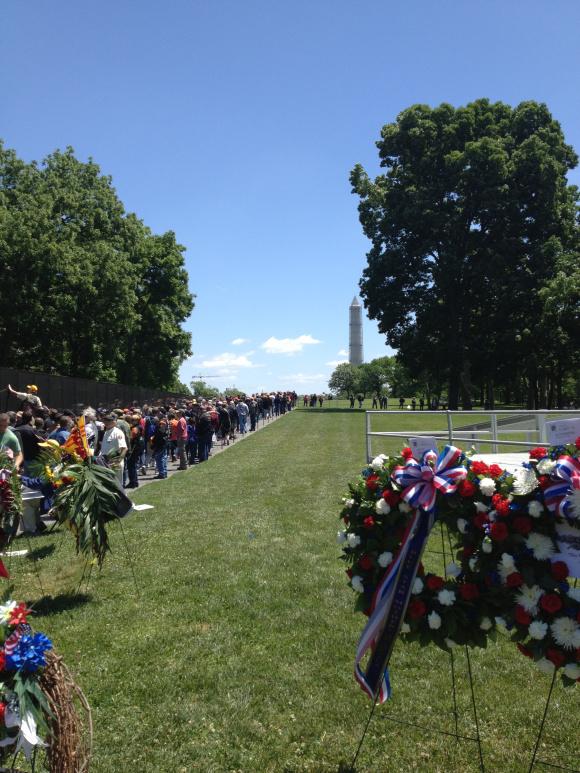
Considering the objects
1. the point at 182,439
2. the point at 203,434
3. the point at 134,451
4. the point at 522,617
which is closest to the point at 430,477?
the point at 522,617

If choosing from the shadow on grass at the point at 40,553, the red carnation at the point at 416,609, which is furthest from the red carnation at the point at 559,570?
the shadow on grass at the point at 40,553

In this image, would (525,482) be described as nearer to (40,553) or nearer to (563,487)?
(563,487)

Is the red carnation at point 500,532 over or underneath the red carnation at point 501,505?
underneath

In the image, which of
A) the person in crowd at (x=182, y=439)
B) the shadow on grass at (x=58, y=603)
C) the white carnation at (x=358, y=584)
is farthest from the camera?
the person in crowd at (x=182, y=439)

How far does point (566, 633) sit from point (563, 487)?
30.7 inches

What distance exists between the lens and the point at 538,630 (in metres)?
3.29

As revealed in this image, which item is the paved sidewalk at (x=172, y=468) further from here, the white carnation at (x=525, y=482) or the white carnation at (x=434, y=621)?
the white carnation at (x=525, y=482)

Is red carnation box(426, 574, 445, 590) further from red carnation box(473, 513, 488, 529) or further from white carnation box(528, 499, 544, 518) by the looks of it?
white carnation box(528, 499, 544, 518)

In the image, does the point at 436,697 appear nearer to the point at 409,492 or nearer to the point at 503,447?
the point at 409,492

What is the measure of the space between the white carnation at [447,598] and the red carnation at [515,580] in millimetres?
394

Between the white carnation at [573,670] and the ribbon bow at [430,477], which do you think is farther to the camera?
the ribbon bow at [430,477]

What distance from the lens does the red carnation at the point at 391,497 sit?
3.96 metres

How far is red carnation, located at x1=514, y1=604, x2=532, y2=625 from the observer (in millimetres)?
3355

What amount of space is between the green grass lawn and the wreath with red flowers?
2.90 ft
